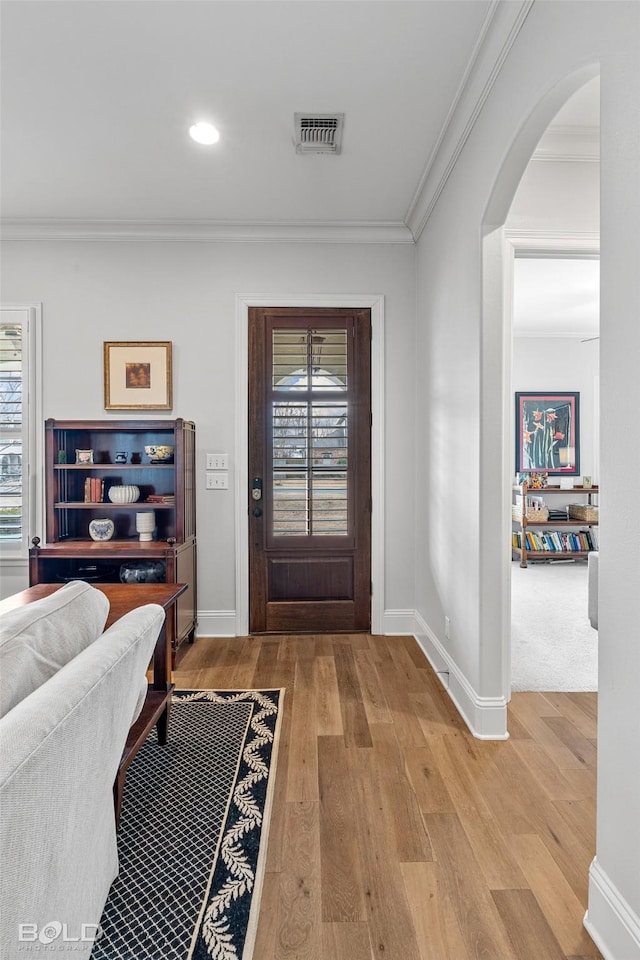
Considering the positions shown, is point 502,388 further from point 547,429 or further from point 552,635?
point 547,429

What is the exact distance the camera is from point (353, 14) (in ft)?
6.36

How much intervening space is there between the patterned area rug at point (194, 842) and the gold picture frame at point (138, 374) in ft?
6.88

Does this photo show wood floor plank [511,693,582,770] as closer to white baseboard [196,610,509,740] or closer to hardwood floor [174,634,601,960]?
hardwood floor [174,634,601,960]

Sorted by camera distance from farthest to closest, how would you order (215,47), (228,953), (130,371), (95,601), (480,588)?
(130,371) < (480,588) < (215,47) < (95,601) < (228,953)

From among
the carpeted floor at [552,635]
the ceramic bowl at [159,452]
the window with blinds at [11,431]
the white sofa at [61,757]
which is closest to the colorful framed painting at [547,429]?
the carpeted floor at [552,635]

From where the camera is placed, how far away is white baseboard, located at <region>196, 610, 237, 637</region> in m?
3.78

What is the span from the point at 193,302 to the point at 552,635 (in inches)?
136

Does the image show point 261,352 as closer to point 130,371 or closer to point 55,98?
point 130,371

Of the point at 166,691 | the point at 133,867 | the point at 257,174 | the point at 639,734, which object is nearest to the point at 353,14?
the point at 257,174

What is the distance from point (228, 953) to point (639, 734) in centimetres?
112

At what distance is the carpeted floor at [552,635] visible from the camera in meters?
3.05

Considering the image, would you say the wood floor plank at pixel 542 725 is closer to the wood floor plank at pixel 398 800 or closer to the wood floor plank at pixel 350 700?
the wood floor plank at pixel 398 800

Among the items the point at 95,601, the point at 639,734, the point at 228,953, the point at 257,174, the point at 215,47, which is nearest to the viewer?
the point at 639,734

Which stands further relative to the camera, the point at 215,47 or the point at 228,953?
the point at 215,47
